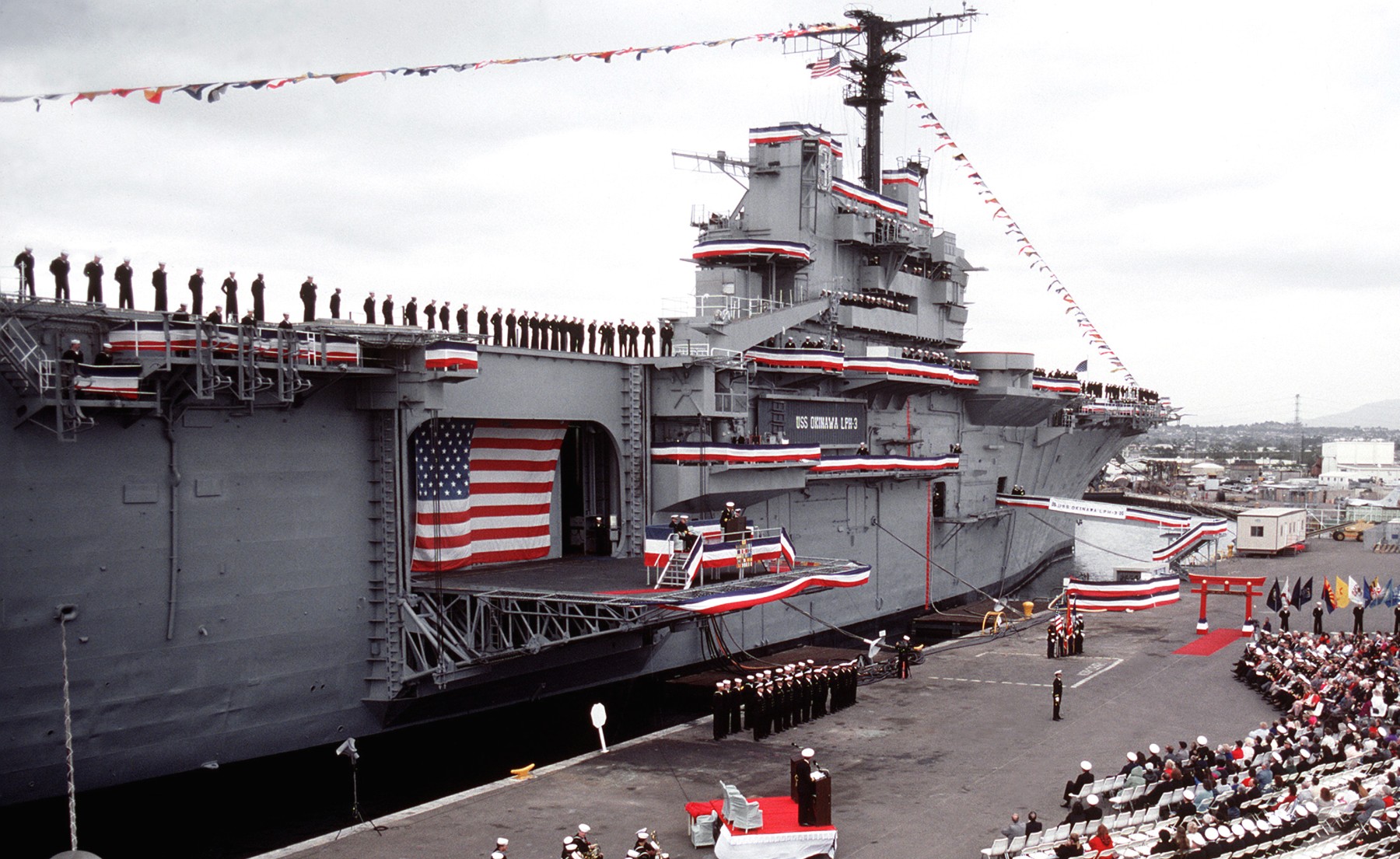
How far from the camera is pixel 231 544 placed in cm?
2019

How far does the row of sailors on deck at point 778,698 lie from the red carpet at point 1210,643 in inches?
461

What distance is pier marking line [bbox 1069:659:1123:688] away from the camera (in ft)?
91.9

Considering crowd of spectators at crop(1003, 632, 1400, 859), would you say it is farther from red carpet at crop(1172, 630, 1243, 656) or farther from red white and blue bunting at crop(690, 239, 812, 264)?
red white and blue bunting at crop(690, 239, 812, 264)

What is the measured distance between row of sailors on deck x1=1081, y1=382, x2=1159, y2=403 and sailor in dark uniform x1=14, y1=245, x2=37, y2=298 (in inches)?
1561

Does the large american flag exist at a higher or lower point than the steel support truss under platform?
higher

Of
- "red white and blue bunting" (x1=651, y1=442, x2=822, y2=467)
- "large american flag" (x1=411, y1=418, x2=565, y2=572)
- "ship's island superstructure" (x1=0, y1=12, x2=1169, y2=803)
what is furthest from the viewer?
"red white and blue bunting" (x1=651, y1=442, x2=822, y2=467)

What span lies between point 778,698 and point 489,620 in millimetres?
5575

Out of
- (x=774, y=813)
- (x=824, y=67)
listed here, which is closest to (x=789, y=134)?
(x=824, y=67)

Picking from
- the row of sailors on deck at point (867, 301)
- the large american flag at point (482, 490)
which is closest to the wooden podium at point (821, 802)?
the large american flag at point (482, 490)

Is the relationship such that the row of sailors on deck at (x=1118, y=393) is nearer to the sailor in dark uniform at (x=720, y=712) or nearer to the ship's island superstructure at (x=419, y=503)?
the ship's island superstructure at (x=419, y=503)

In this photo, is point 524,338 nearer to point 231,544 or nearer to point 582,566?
point 582,566

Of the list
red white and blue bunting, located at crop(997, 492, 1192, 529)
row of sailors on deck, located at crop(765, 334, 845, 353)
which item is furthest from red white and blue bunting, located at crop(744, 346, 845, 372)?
red white and blue bunting, located at crop(997, 492, 1192, 529)

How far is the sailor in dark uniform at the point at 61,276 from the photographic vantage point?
18312 millimetres

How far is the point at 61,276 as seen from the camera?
18.4 metres
